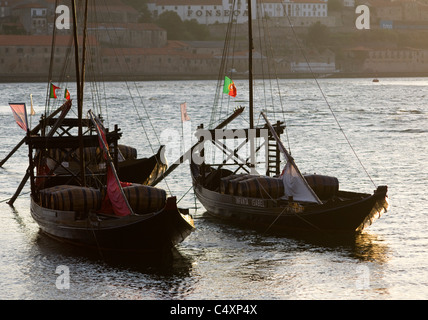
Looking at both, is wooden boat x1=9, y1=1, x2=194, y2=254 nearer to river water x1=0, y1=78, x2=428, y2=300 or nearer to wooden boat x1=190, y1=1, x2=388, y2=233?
river water x1=0, y1=78, x2=428, y2=300

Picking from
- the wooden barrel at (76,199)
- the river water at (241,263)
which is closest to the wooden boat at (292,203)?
the river water at (241,263)

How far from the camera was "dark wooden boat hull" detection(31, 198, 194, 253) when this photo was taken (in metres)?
20.1

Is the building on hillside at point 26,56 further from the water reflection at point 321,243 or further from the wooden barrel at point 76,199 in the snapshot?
the wooden barrel at point 76,199

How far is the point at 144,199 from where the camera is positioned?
70.7ft

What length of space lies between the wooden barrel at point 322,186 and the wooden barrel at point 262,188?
0.78 metres

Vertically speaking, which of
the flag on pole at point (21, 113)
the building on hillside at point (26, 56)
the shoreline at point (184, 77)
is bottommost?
the shoreline at point (184, 77)

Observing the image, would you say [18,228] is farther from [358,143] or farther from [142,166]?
[358,143]

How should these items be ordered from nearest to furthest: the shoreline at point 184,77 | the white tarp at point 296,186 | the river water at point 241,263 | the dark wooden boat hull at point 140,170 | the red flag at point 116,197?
the river water at point 241,263
the red flag at point 116,197
the white tarp at point 296,186
the dark wooden boat hull at point 140,170
the shoreline at point 184,77

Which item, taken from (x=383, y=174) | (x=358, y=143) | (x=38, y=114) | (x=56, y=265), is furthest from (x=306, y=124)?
(x=56, y=265)

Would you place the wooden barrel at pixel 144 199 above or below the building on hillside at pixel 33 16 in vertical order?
below

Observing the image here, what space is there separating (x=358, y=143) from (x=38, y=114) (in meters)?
34.9

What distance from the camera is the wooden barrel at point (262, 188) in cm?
2416

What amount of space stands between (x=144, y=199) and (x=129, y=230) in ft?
4.21

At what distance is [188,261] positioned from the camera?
2127 cm
